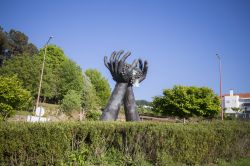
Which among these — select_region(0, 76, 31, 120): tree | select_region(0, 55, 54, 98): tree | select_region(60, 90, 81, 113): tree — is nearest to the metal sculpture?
select_region(0, 76, 31, 120): tree

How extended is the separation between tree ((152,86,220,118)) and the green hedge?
109 feet

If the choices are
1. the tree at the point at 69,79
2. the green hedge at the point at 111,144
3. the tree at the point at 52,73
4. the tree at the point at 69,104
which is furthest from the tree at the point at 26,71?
the green hedge at the point at 111,144

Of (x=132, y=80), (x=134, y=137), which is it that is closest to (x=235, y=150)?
(x=134, y=137)

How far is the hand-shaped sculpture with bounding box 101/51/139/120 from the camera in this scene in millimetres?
12180

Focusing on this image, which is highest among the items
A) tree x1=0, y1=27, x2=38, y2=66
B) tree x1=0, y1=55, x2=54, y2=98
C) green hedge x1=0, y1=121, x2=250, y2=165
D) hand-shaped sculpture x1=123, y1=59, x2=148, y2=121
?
tree x1=0, y1=27, x2=38, y2=66

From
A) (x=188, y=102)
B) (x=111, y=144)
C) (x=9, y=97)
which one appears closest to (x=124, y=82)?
(x=111, y=144)

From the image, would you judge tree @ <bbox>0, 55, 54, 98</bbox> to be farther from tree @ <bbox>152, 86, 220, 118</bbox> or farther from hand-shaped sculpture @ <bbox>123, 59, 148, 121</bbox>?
hand-shaped sculpture @ <bbox>123, 59, 148, 121</bbox>

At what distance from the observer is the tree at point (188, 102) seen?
1649 inches

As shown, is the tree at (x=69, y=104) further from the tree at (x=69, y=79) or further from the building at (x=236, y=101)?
the building at (x=236, y=101)

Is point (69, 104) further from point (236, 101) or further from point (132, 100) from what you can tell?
point (236, 101)

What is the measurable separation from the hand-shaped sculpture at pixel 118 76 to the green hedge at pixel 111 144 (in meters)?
4.43

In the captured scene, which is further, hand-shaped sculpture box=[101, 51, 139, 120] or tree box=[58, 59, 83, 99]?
tree box=[58, 59, 83, 99]

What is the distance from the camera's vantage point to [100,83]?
2317 inches

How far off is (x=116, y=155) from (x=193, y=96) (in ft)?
122
